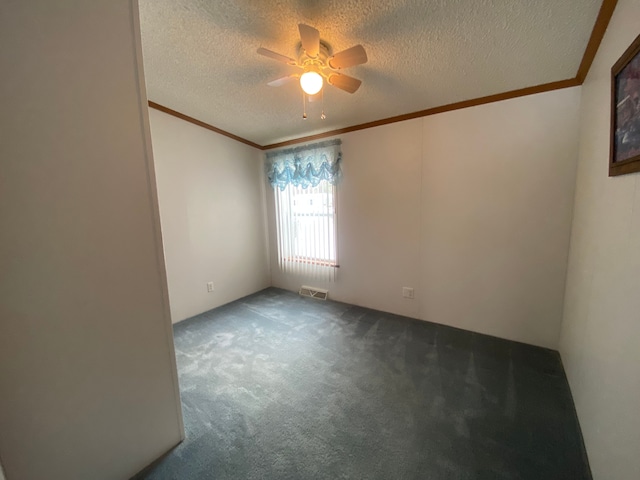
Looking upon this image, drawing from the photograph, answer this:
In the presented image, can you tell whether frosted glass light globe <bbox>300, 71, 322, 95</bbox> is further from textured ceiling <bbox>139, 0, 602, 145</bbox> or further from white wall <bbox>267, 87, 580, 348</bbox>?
white wall <bbox>267, 87, 580, 348</bbox>

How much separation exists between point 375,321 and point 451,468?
61.5 inches

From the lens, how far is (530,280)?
7.00ft

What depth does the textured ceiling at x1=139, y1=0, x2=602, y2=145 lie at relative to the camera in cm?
138

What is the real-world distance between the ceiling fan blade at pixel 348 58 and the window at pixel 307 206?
4.86 ft

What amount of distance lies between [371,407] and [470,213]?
6.31ft

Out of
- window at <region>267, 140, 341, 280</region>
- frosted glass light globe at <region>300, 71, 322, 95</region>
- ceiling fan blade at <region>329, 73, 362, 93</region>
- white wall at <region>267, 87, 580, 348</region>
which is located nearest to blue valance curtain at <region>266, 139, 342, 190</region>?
window at <region>267, 140, 341, 280</region>

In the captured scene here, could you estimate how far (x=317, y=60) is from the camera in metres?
1.60

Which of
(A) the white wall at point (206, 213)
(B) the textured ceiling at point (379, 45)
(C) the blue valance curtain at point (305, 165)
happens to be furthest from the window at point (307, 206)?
(B) the textured ceiling at point (379, 45)

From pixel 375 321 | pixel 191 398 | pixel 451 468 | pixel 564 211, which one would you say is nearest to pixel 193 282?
pixel 191 398

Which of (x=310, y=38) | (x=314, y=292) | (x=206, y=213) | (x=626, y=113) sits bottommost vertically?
(x=314, y=292)

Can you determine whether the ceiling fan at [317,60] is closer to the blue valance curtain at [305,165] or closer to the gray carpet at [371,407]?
the blue valance curtain at [305,165]

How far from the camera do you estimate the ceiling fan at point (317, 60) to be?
4.58 ft

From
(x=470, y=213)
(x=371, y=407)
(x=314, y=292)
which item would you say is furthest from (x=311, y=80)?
(x=314, y=292)

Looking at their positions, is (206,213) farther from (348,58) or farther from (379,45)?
(379,45)
